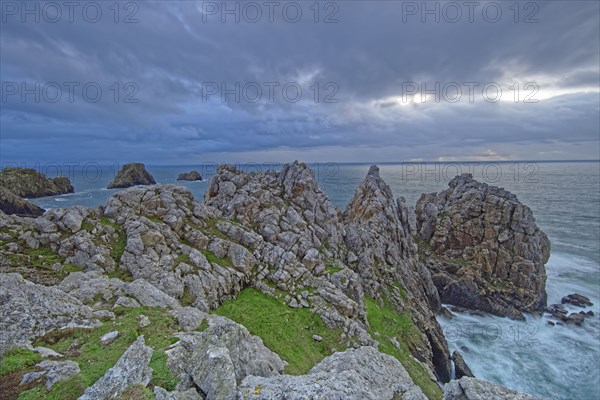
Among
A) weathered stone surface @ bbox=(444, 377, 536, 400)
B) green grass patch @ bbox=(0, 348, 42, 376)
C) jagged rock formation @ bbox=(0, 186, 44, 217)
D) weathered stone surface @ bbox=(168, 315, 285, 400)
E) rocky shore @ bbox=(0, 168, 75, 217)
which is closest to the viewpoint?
weathered stone surface @ bbox=(168, 315, 285, 400)

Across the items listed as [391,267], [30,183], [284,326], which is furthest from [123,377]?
[30,183]

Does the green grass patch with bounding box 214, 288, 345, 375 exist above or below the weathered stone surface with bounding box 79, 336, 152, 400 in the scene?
below

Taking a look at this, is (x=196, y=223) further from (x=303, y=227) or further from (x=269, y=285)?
(x=303, y=227)

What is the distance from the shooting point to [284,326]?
92.9ft

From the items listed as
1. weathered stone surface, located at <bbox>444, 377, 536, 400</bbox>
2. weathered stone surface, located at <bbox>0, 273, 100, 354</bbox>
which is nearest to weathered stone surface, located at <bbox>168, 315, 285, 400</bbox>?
weathered stone surface, located at <bbox>444, 377, 536, 400</bbox>

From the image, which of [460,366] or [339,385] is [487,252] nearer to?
[460,366]

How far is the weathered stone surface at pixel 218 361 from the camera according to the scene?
34.3 feet

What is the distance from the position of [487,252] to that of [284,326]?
5141 centimetres

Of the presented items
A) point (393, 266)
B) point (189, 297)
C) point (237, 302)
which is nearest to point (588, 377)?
point (393, 266)

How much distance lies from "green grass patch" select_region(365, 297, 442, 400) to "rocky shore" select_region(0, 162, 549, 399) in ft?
0.58

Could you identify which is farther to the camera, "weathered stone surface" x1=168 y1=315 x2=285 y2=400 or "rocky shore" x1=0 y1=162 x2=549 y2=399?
"rocky shore" x1=0 y1=162 x2=549 y2=399

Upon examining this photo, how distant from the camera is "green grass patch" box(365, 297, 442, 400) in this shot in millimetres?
28775

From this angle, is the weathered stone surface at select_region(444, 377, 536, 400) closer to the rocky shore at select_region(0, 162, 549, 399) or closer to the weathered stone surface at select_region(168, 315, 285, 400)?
the rocky shore at select_region(0, 162, 549, 399)

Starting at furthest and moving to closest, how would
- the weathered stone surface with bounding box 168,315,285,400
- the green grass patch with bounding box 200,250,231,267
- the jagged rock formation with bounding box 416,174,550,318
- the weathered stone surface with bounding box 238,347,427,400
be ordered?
the jagged rock formation with bounding box 416,174,550,318 < the green grass patch with bounding box 200,250,231,267 < the weathered stone surface with bounding box 168,315,285,400 < the weathered stone surface with bounding box 238,347,427,400
